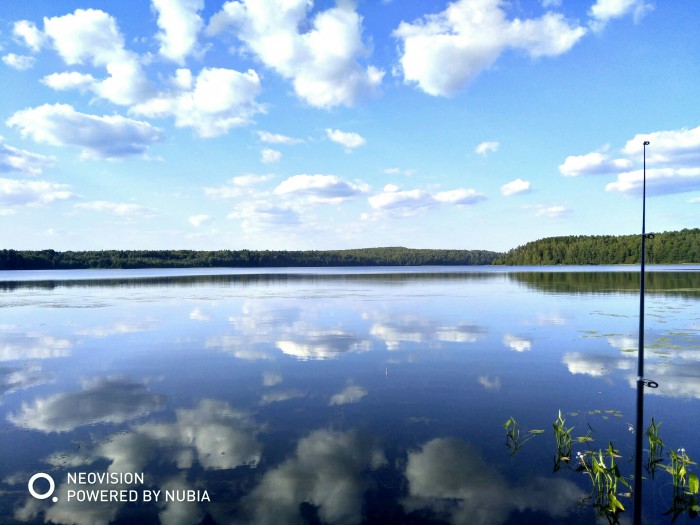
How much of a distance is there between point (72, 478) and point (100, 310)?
106 ft

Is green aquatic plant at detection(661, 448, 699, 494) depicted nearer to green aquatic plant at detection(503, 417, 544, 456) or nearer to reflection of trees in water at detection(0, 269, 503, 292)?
green aquatic plant at detection(503, 417, 544, 456)

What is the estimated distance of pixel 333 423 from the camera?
11.5 m

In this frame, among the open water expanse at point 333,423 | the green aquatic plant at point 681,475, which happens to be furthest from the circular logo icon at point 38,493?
the green aquatic plant at point 681,475

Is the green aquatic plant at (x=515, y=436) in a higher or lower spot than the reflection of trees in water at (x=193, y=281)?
higher

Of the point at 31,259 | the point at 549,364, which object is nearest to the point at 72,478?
the point at 549,364

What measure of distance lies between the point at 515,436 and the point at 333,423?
4263 millimetres

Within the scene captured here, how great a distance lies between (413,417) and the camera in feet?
39.1

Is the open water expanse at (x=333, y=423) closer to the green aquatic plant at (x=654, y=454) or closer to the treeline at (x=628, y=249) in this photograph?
the green aquatic plant at (x=654, y=454)

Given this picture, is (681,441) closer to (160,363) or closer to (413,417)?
(413,417)

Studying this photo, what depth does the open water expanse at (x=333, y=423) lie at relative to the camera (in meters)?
8.00

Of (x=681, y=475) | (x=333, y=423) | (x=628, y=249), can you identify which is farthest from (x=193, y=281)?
(x=628, y=249)

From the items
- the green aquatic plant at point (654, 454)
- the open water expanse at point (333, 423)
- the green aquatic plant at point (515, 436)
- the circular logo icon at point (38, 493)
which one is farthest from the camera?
the green aquatic plant at point (515, 436)

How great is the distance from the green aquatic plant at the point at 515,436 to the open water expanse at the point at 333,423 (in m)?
0.06

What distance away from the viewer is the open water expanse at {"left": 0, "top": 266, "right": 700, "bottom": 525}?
8.00m
